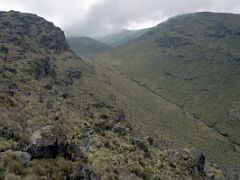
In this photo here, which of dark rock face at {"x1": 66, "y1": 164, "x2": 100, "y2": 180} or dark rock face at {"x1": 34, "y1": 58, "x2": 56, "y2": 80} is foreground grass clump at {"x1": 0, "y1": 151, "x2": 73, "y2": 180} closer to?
dark rock face at {"x1": 66, "y1": 164, "x2": 100, "y2": 180}

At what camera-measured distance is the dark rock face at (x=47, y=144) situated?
24905 millimetres

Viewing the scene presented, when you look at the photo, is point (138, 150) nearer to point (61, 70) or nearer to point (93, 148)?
point (93, 148)

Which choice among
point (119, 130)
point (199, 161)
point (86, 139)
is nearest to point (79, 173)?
point (86, 139)

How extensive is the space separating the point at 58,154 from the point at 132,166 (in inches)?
636

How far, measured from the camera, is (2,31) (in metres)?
196

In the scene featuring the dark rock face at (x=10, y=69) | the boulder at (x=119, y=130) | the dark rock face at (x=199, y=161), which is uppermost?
the dark rock face at (x=10, y=69)

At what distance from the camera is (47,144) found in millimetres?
25484

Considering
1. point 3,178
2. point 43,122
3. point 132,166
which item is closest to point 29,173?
point 3,178

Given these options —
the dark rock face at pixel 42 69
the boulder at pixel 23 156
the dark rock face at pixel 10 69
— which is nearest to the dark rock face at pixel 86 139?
the boulder at pixel 23 156

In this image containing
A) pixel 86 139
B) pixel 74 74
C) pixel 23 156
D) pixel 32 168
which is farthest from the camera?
pixel 74 74

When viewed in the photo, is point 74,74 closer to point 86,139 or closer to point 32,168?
point 86,139

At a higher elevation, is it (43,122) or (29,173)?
(29,173)

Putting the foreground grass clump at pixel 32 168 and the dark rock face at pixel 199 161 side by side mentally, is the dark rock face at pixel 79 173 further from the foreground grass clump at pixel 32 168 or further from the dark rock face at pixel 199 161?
the dark rock face at pixel 199 161

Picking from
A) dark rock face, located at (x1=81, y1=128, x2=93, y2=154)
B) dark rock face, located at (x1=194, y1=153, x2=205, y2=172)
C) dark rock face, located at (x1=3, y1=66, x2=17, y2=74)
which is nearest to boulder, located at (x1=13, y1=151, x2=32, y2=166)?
dark rock face, located at (x1=81, y1=128, x2=93, y2=154)
